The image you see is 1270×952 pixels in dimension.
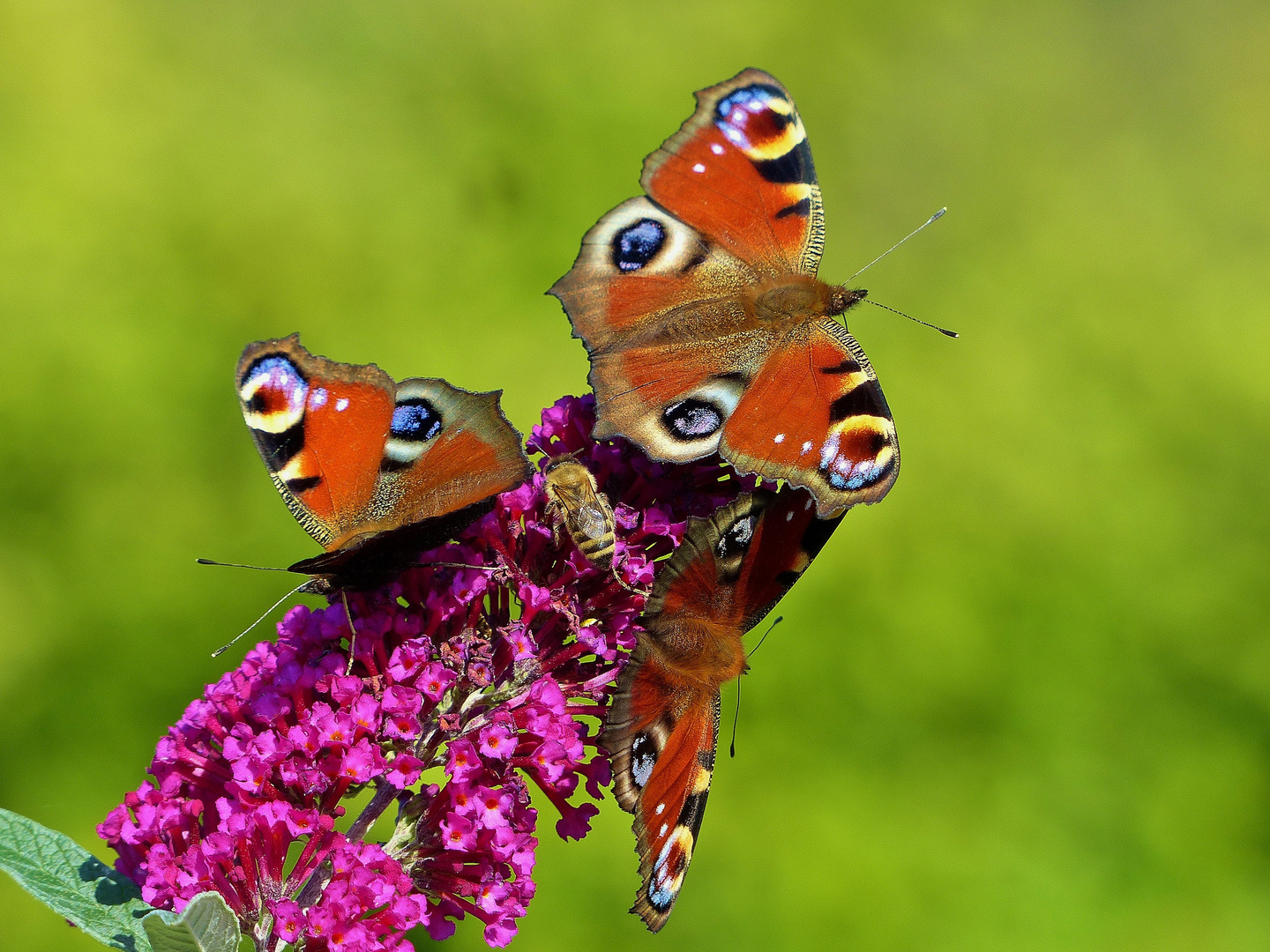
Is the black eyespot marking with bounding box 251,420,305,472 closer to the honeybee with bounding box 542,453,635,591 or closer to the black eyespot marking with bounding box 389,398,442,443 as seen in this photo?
the black eyespot marking with bounding box 389,398,442,443

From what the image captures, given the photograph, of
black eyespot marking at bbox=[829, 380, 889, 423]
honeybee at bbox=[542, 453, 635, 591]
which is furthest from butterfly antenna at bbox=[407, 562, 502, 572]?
black eyespot marking at bbox=[829, 380, 889, 423]

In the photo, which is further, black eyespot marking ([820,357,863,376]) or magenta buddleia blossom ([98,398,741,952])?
black eyespot marking ([820,357,863,376])

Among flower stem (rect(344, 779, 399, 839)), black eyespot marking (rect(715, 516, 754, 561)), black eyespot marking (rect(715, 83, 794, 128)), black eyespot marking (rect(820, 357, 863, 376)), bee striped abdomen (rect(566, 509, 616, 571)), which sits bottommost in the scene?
flower stem (rect(344, 779, 399, 839))

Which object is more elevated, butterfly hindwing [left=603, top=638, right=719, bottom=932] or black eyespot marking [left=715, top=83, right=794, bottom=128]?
black eyespot marking [left=715, top=83, right=794, bottom=128]

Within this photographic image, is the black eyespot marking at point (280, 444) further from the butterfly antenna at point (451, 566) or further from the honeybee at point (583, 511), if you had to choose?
the honeybee at point (583, 511)

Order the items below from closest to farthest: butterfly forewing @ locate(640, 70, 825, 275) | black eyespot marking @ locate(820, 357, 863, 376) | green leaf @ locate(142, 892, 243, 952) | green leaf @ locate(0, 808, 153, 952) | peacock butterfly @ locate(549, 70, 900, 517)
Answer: green leaf @ locate(142, 892, 243, 952) → green leaf @ locate(0, 808, 153, 952) → peacock butterfly @ locate(549, 70, 900, 517) → black eyespot marking @ locate(820, 357, 863, 376) → butterfly forewing @ locate(640, 70, 825, 275)
